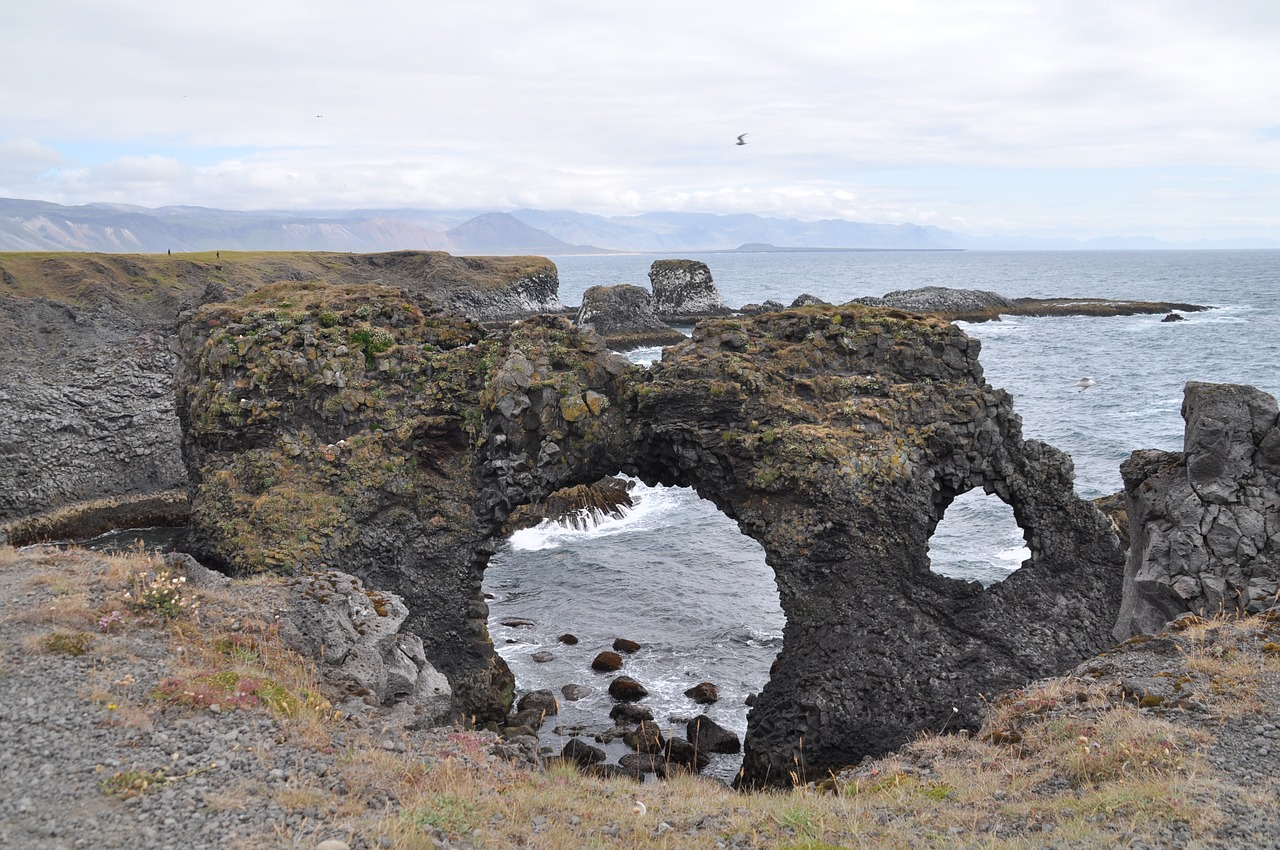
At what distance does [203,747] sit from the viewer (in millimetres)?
12289

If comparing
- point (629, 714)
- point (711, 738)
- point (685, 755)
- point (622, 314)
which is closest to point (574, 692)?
point (629, 714)

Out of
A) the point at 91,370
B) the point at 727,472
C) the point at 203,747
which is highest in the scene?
the point at 727,472

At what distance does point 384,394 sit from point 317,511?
416 centimetres

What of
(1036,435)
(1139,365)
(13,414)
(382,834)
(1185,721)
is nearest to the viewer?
(382,834)

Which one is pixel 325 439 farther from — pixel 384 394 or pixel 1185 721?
pixel 1185 721

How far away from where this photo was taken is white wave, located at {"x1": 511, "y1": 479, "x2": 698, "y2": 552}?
46.0 metres

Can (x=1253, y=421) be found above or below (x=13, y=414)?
above

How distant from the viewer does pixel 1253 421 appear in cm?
2070

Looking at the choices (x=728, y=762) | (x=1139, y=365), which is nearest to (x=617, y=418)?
(x=728, y=762)

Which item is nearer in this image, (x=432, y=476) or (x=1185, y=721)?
(x=1185, y=721)

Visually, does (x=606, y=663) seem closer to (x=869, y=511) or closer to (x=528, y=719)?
(x=528, y=719)

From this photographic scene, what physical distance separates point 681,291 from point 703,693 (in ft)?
330

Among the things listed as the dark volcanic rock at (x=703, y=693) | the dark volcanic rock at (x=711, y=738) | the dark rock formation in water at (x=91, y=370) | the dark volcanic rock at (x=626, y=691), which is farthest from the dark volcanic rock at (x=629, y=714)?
the dark rock formation in water at (x=91, y=370)

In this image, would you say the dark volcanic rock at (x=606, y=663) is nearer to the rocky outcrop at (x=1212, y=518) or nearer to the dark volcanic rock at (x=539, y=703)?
the dark volcanic rock at (x=539, y=703)
